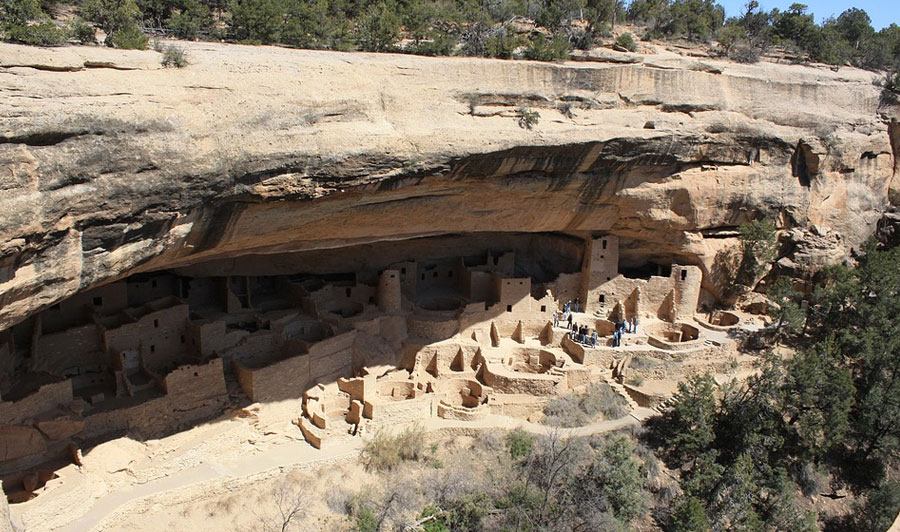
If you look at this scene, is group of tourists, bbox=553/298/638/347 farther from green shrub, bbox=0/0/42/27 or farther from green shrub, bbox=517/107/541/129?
green shrub, bbox=0/0/42/27

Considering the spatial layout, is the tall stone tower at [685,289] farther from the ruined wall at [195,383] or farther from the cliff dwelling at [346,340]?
the ruined wall at [195,383]

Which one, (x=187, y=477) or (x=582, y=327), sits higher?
(x=582, y=327)

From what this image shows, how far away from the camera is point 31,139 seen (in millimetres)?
8375

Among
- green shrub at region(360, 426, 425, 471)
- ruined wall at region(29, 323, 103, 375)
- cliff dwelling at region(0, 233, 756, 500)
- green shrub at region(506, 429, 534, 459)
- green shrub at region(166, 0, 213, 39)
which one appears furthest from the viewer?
green shrub at region(166, 0, 213, 39)

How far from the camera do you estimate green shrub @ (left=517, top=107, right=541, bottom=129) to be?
13.4m

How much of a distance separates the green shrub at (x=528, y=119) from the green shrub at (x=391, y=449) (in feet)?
21.1

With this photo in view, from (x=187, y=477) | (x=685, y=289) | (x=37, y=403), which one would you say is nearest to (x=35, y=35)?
(x=37, y=403)

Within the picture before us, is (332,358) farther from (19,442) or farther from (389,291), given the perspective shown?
(19,442)

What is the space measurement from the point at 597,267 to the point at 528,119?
5.39 meters

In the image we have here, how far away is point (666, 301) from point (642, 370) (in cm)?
245

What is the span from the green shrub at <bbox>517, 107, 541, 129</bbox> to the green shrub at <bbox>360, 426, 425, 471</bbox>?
21.1ft

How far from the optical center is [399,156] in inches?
465

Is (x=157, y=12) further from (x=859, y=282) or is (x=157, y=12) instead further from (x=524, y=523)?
(x=859, y=282)

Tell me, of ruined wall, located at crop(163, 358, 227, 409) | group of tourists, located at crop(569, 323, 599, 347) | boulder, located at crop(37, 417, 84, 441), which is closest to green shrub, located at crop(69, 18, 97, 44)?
ruined wall, located at crop(163, 358, 227, 409)
